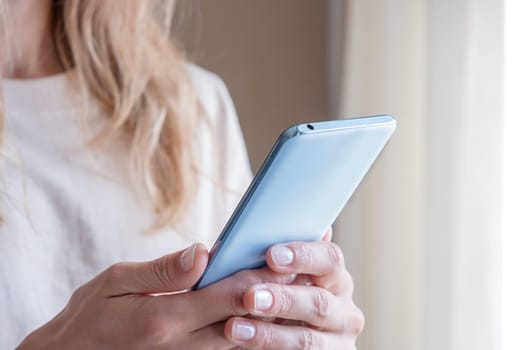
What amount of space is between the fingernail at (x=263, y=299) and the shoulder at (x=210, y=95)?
1.87ft

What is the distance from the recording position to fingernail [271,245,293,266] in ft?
2.31

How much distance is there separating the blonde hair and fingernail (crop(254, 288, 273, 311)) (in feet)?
1.33

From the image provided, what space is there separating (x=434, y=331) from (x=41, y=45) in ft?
2.47

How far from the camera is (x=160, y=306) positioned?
70 cm

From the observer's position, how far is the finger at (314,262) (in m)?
0.71

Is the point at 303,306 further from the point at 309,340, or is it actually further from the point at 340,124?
the point at 340,124

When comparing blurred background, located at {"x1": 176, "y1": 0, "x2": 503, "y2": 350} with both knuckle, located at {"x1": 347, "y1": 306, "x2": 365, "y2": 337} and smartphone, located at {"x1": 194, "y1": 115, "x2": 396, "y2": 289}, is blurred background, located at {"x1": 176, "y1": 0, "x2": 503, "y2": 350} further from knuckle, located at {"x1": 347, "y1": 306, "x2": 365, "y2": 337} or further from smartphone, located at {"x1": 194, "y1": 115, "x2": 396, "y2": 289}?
smartphone, located at {"x1": 194, "y1": 115, "x2": 396, "y2": 289}

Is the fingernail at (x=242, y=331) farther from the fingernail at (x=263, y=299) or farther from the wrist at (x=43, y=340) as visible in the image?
the wrist at (x=43, y=340)

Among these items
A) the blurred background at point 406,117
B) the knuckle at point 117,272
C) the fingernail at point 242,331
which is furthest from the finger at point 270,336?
the blurred background at point 406,117

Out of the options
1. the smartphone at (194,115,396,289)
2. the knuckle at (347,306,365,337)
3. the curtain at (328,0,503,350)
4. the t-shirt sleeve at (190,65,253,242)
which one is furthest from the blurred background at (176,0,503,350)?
the smartphone at (194,115,396,289)

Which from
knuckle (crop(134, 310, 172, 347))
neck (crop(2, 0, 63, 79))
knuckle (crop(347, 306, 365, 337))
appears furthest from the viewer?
neck (crop(2, 0, 63, 79))

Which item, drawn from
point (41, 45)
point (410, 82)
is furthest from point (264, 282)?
point (410, 82)

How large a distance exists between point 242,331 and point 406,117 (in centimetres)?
71

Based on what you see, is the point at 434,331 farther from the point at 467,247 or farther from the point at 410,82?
the point at 410,82
